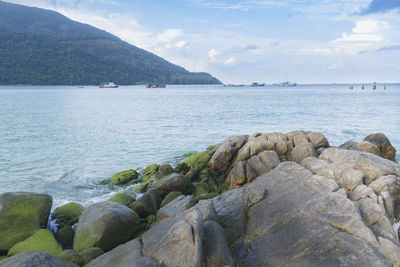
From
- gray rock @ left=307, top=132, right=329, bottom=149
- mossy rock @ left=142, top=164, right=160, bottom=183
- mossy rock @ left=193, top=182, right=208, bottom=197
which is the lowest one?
mossy rock @ left=142, top=164, right=160, bottom=183

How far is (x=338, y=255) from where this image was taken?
5801 millimetres

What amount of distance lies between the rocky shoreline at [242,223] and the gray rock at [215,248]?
20 millimetres

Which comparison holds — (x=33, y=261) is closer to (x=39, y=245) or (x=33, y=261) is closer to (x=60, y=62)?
(x=39, y=245)

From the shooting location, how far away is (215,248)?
5.89 metres

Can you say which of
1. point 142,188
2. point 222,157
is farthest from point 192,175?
point 142,188

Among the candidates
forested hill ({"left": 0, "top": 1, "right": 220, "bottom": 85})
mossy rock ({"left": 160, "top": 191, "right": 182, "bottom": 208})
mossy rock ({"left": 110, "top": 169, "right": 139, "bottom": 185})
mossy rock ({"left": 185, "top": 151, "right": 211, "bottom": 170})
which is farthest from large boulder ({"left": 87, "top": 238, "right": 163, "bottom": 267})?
forested hill ({"left": 0, "top": 1, "right": 220, "bottom": 85})

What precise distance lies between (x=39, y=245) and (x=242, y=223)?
17.8ft

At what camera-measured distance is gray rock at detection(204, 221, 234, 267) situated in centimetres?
570

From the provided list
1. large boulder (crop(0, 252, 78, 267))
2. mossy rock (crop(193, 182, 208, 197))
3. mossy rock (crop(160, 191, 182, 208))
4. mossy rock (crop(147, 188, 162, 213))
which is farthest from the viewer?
mossy rock (crop(193, 182, 208, 197))

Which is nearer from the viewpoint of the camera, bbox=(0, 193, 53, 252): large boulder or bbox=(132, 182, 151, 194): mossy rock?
bbox=(0, 193, 53, 252): large boulder

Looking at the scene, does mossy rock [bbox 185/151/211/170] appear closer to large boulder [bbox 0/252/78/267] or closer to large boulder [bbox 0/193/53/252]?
large boulder [bbox 0/193/53/252]

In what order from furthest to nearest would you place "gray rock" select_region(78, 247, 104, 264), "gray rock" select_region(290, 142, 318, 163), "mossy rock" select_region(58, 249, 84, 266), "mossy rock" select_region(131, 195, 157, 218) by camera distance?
"gray rock" select_region(290, 142, 318, 163), "mossy rock" select_region(131, 195, 157, 218), "gray rock" select_region(78, 247, 104, 264), "mossy rock" select_region(58, 249, 84, 266)

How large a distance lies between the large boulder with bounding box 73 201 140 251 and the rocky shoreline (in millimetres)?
26

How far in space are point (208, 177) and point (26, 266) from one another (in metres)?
9.15
